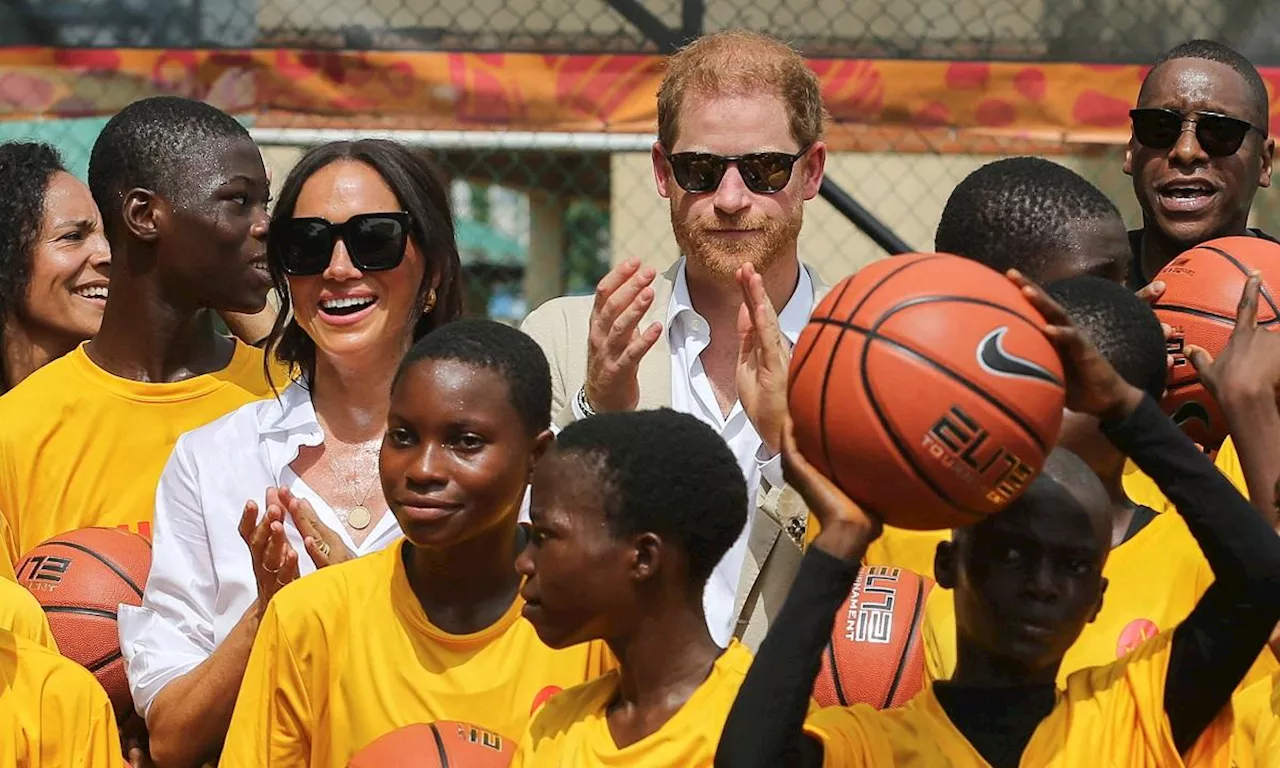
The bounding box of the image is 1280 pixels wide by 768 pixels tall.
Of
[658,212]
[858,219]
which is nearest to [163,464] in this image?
[858,219]

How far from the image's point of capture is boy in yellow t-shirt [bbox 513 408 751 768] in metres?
3.47

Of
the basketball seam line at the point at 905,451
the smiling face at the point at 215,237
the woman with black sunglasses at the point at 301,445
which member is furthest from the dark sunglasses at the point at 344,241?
the basketball seam line at the point at 905,451

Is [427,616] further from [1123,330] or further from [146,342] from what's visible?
[146,342]

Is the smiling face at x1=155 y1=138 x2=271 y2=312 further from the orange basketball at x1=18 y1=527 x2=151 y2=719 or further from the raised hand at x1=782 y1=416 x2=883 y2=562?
the raised hand at x1=782 y1=416 x2=883 y2=562

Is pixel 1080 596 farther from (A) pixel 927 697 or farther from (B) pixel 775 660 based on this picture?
(B) pixel 775 660

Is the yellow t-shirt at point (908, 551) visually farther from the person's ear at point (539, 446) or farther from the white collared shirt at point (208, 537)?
the white collared shirt at point (208, 537)

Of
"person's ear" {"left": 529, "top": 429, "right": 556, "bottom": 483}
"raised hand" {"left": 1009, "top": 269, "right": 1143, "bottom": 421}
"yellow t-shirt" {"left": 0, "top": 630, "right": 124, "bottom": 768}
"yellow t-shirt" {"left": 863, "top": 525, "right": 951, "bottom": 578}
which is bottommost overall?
"yellow t-shirt" {"left": 0, "top": 630, "right": 124, "bottom": 768}

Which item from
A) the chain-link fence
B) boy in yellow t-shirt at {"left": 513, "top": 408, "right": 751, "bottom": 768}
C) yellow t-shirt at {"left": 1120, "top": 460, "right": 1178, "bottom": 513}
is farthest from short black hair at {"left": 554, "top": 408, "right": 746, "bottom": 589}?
the chain-link fence

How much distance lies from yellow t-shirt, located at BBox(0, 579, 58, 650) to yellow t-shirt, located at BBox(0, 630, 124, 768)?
11cm

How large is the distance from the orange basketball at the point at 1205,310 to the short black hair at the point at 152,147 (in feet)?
8.47

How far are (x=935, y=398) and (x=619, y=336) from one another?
122 centimetres

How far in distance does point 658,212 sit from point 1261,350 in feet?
23.7

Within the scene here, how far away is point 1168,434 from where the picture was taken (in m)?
3.26

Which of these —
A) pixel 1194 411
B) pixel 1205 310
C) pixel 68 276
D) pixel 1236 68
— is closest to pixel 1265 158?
pixel 1236 68
